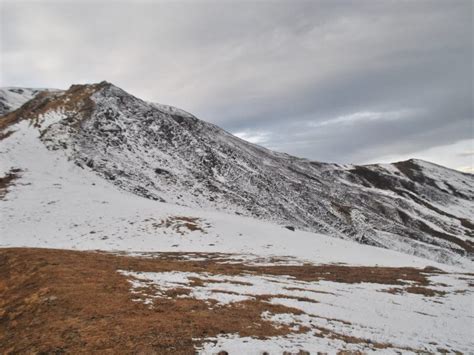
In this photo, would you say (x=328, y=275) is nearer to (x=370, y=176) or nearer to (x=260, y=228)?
(x=260, y=228)

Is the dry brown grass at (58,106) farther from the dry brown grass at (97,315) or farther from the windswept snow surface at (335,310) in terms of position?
the windswept snow surface at (335,310)

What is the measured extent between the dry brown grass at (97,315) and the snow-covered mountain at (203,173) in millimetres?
34779

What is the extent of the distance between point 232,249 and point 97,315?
22556 mm

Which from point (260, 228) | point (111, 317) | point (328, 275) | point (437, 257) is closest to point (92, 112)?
point (260, 228)

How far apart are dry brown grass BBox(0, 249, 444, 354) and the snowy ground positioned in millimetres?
741

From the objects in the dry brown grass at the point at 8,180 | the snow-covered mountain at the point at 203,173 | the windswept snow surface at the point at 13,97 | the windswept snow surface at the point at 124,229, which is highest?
the windswept snow surface at the point at 13,97

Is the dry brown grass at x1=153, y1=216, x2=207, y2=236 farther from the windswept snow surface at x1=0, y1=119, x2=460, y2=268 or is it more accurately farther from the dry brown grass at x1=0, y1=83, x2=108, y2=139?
the dry brown grass at x1=0, y1=83, x2=108, y2=139

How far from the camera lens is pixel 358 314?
1498 cm

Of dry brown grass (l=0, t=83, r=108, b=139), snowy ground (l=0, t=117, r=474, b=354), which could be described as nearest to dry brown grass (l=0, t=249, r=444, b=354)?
snowy ground (l=0, t=117, r=474, b=354)

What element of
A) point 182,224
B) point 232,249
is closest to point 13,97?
point 182,224

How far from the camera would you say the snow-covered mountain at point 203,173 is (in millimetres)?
56812

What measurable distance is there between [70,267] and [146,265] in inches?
191

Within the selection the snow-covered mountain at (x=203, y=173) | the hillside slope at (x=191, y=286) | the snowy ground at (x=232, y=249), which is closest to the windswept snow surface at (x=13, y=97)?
the snow-covered mountain at (x=203, y=173)

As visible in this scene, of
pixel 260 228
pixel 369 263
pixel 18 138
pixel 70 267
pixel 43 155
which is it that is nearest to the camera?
pixel 70 267
